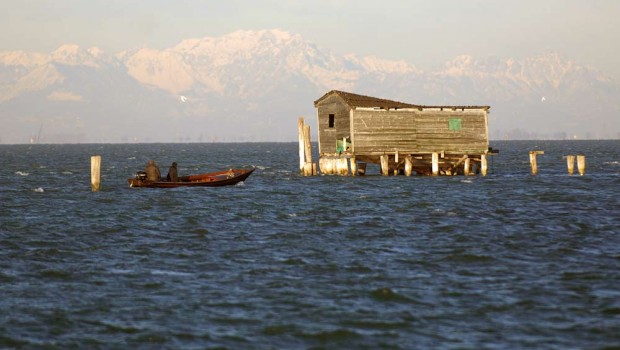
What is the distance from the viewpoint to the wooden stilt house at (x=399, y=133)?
55438 millimetres

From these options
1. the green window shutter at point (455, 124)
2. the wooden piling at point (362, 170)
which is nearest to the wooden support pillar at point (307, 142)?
the wooden piling at point (362, 170)

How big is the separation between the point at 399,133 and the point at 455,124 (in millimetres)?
3658

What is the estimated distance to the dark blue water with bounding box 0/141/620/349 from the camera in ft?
53.4

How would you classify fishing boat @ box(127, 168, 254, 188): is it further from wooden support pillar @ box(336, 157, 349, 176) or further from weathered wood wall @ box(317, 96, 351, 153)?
wooden support pillar @ box(336, 157, 349, 176)

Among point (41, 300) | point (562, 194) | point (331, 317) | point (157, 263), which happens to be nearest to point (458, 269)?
point (331, 317)

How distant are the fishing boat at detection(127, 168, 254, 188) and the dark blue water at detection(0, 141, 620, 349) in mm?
7618

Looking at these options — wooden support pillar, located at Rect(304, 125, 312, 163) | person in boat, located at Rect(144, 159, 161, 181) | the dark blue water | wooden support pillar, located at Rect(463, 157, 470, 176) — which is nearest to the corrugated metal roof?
wooden support pillar, located at Rect(304, 125, 312, 163)

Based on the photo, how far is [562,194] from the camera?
45906 mm

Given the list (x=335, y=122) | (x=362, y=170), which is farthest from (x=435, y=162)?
(x=362, y=170)

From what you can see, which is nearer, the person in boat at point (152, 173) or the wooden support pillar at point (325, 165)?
the person in boat at point (152, 173)

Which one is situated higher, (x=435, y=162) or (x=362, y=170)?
(x=435, y=162)

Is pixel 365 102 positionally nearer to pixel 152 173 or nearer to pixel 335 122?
pixel 335 122

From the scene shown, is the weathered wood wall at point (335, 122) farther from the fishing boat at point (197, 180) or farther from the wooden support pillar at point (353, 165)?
the fishing boat at point (197, 180)

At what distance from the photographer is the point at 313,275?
2175cm
